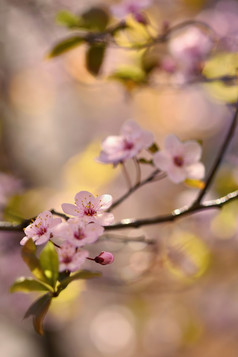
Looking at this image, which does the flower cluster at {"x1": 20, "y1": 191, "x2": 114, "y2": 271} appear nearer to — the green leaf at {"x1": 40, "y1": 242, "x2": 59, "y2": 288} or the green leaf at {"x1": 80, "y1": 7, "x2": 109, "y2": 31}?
the green leaf at {"x1": 40, "y1": 242, "x2": 59, "y2": 288}

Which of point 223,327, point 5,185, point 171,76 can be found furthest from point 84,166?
point 223,327

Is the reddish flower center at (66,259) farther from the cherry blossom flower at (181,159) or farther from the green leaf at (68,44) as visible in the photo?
the green leaf at (68,44)

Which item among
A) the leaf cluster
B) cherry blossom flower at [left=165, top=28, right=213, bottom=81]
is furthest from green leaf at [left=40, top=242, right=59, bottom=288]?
cherry blossom flower at [left=165, top=28, right=213, bottom=81]

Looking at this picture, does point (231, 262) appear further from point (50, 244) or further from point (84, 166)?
point (50, 244)

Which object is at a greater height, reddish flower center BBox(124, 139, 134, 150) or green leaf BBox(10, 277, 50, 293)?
reddish flower center BBox(124, 139, 134, 150)

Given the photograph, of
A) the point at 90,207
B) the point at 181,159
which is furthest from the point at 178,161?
the point at 90,207

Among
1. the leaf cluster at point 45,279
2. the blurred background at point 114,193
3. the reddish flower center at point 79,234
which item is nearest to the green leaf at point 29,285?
the leaf cluster at point 45,279
